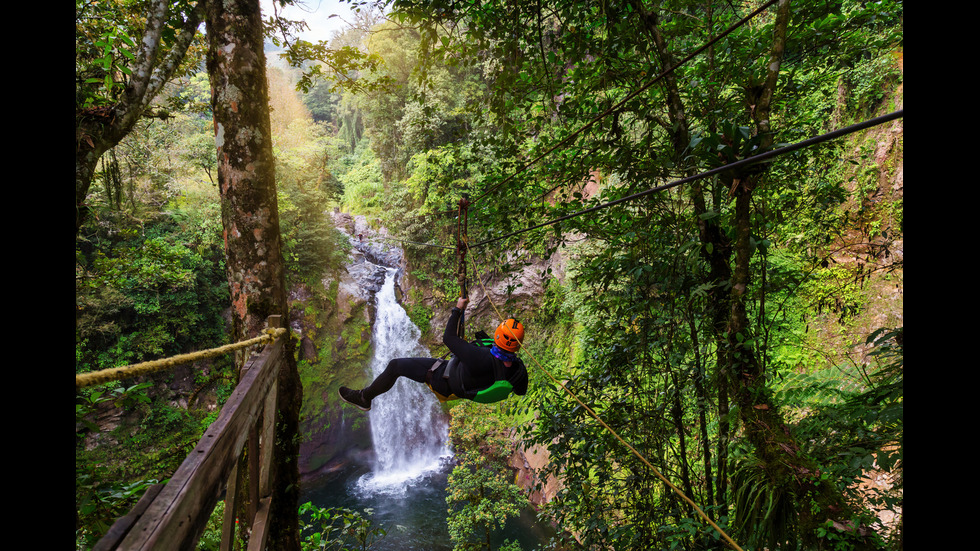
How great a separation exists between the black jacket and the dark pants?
0.16 metres

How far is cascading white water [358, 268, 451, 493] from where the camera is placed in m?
12.2

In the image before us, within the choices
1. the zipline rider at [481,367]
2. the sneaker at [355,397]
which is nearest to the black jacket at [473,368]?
the zipline rider at [481,367]

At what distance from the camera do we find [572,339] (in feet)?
33.6

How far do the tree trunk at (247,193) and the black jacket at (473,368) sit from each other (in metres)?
1.28

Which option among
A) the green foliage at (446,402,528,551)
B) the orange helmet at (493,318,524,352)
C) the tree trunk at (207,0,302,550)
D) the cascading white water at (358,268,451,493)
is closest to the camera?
the tree trunk at (207,0,302,550)

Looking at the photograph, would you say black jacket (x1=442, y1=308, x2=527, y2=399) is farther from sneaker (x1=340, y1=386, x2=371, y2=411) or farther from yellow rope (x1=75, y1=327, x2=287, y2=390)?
yellow rope (x1=75, y1=327, x2=287, y2=390)

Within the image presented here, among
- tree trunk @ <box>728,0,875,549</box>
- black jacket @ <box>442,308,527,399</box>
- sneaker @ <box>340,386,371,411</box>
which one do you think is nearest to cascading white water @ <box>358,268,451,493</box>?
sneaker @ <box>340,386,371,411</box>

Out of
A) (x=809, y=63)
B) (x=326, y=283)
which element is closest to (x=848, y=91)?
(x=809, y=63)

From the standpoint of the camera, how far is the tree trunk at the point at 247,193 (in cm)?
230

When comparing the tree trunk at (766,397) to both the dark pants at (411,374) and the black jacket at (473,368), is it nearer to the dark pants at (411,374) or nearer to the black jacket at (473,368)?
the black jacket at (473,368)
